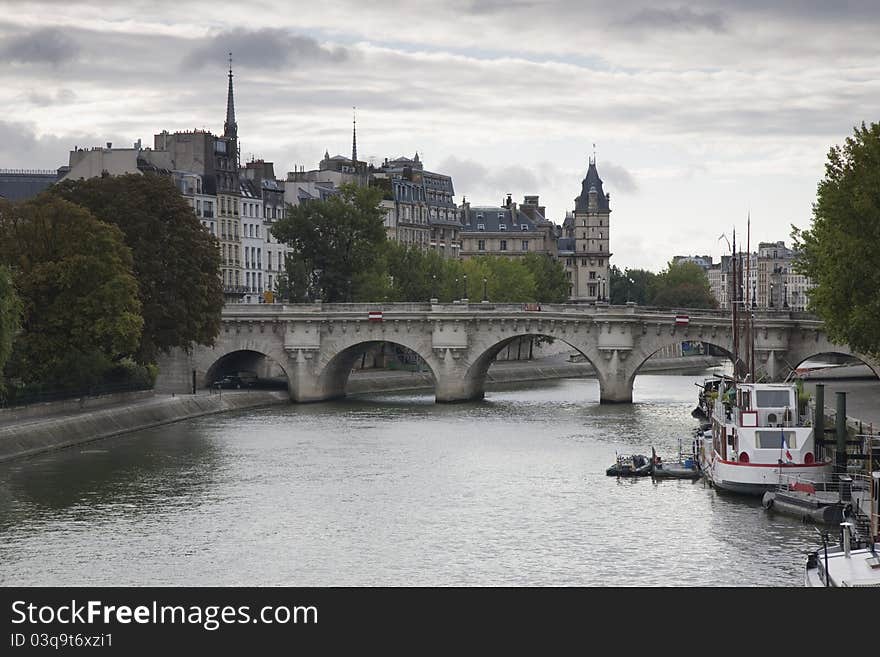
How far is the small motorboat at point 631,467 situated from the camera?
72500mm

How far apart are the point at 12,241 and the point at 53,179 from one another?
176 feet

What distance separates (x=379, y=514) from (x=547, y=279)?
12913 centimetres

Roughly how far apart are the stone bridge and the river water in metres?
18.2

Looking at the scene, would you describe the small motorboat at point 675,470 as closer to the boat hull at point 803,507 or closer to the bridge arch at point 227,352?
the boat hull at point 803,507

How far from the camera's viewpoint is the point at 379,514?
62531 mm

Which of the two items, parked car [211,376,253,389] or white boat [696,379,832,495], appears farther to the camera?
parked car [211,376,253,389]

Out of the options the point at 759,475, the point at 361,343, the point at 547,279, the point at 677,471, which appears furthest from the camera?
the point at 547,279

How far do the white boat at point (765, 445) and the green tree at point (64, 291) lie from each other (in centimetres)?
3342

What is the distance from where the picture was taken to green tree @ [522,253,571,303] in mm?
188500

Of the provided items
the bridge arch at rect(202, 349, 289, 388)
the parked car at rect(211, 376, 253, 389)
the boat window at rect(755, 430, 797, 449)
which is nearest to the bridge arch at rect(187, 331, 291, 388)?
the parked car at rect(211, 376, 253, 389)

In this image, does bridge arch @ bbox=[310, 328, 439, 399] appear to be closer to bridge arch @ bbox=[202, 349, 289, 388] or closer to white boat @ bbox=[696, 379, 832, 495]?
bridge arch @ bbox=[202, 349, 289, 388]

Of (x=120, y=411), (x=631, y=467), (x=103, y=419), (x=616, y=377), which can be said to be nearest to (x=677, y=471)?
(x=631, y=467)

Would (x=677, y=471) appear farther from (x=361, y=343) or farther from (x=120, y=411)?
(x=361, y=343)
